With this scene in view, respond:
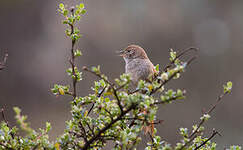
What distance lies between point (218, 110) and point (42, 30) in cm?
531

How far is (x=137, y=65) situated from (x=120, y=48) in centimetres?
646

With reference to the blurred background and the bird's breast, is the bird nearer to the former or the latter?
the bird's breast

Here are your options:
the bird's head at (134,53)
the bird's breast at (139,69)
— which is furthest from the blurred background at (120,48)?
the bird's breast at (139,69)

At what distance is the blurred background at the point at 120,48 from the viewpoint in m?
8.64

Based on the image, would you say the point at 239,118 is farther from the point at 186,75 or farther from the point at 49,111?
the point at 49,111

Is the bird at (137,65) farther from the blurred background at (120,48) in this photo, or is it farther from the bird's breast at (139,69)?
the blurred background at (120,48)

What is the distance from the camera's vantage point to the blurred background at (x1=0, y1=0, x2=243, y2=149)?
864 centimetres

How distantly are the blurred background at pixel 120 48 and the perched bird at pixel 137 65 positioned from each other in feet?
16.9

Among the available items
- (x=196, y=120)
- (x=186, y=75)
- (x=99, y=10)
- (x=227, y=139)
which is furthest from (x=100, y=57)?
(x=227, y=139)

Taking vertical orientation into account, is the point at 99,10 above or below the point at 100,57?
above

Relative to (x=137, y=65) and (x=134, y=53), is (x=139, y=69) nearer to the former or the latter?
(x=137, y=65)

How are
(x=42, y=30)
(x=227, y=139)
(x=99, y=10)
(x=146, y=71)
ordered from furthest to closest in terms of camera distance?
(x=99, y=10) < (x=42, y=30) < (x=227, y=139) < (x=146, y=71)

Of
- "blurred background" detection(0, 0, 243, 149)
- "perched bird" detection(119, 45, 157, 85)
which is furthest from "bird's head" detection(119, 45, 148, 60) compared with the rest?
"blurred background" detection(0, 0, 243, 149)

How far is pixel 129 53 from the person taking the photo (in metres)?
3.18
